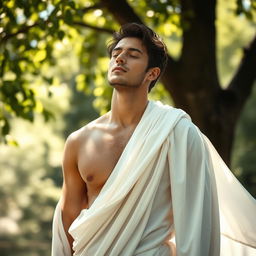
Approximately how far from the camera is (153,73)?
4875 millimetres

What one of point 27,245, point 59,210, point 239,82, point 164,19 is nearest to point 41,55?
point 164,19

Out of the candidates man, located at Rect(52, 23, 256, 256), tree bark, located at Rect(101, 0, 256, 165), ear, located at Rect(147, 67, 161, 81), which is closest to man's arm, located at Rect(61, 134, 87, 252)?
man, located at Rect(52, 23, 256, 256)

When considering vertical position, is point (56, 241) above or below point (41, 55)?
below

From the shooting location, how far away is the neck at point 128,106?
4746 millimetres

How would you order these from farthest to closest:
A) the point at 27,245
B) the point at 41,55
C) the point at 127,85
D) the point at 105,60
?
the point at 27,245, the point at 105,60, the point at 41,55, the point at 127,85

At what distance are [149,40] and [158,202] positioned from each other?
1106 mm

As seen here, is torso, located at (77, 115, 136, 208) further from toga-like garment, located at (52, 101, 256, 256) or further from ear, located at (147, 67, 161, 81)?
ear, located at (147, 67, 161, 81)

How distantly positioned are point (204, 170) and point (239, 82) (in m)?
4.03

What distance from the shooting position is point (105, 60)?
1091 centimetres

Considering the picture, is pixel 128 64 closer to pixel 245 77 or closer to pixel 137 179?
pixel 137 179

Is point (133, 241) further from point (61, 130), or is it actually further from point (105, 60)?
point (61, 130)

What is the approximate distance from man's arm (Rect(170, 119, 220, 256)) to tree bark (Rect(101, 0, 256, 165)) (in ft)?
10.9

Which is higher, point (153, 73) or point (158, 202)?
point (153, 73)

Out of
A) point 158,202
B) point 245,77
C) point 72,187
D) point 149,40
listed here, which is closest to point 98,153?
point 72,187
